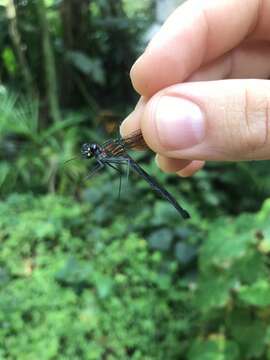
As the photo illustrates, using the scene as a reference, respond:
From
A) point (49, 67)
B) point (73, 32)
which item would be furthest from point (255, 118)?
point (73, 32)

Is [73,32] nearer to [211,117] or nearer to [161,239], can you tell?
[161,239]

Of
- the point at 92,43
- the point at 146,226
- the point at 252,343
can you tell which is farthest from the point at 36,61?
the point at 252,343

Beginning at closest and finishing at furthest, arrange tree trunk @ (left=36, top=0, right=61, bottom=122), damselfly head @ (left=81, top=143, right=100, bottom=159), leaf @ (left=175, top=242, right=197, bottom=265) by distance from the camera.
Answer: damselfly head @ (left=81, top=143, right=100, bottom=159) → leaf @ (left=175, top=242, right=197, bottom=265) → tree trunk @ (left=36, top=0, right=61, bottom=122)

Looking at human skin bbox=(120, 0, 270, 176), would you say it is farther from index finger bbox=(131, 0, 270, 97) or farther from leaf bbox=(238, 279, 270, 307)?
leaf bbox=(238, 279, 270, 307)

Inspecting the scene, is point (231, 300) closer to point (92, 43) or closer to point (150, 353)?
point (150, 353)

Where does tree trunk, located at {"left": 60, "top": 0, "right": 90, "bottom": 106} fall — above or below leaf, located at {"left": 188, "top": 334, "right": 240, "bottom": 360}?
above

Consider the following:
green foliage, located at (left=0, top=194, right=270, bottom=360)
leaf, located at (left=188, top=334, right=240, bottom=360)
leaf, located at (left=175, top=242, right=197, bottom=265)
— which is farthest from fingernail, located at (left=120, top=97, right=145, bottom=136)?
leaf, located at (left=175, top=242, right=197, bottom=265)

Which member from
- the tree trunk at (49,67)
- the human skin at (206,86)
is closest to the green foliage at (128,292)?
the human skin at (206,86)

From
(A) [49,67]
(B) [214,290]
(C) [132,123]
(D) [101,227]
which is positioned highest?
(C) [132,123]
